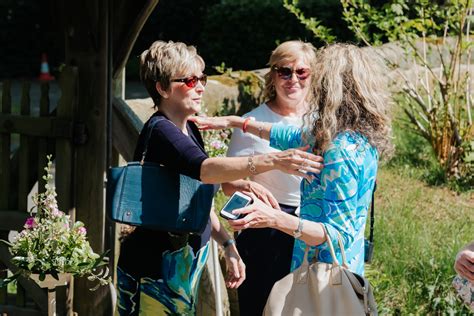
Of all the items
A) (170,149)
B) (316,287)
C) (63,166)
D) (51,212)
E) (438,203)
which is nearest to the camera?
(316,287)

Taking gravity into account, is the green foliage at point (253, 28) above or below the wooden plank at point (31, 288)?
above

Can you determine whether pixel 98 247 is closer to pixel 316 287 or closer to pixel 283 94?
pixel 283 94

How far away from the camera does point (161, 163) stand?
12.0 feet

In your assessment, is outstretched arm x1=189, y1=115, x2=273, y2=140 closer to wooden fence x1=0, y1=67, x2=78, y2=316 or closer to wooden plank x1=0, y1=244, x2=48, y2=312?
wooden fence x1=0, y1=67, x2=78, y2=316

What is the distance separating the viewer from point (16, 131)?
5.13m

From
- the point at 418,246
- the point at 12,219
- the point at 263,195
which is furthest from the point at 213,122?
the point at 418,246

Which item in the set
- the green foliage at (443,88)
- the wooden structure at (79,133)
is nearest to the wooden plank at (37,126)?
the wooden structure at (79,133)

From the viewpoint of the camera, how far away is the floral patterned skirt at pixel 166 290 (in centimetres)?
374

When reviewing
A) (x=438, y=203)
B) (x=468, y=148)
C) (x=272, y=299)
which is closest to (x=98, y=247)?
(x=272, y=299)

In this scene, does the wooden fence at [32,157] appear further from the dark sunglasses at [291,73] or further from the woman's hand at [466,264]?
the woman's hand at [466,264]

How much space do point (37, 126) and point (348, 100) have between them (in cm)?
222

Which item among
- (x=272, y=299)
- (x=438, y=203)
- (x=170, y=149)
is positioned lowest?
(x=438, y=203)

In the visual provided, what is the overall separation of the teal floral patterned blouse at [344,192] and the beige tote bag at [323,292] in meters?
0.06

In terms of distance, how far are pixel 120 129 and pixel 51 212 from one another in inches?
53.0
